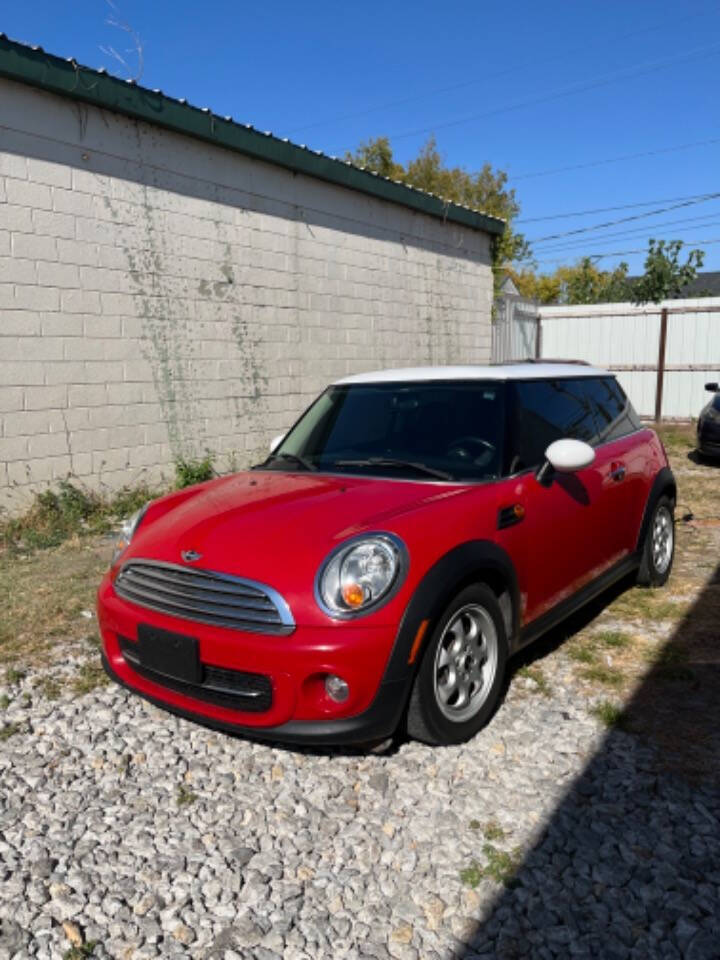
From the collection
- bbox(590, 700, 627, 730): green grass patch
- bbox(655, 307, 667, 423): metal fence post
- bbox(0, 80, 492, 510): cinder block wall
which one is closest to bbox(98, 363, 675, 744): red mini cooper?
bbox(590, 700, 627, 730): green grass patch

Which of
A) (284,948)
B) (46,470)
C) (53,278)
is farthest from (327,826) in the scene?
(53,278)

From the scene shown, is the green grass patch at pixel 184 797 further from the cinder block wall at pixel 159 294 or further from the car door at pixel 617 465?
the cinder block wall at pixel 159 294

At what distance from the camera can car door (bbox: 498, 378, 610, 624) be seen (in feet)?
11.0

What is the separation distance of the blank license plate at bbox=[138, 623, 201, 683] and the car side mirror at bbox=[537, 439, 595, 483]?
181 cm

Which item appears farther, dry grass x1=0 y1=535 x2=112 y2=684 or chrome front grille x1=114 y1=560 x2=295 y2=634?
dry grass x1=0 y1=535 x2=112 y2=684

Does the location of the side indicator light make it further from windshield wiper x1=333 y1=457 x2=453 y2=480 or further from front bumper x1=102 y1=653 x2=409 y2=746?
windshield wiper x1=333 y1=457 x2=453 y2=480

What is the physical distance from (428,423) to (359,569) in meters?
1.31

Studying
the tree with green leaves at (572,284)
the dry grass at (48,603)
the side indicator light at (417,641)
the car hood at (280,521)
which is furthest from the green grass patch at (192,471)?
the tree with green leaves at (572,284)

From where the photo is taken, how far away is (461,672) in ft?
Answer: 9.96

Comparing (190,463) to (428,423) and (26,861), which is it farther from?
(26,861)

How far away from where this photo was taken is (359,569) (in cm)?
268

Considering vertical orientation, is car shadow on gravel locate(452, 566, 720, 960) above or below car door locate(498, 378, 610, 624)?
below

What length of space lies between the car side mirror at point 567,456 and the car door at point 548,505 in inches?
3.9

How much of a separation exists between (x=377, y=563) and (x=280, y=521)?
1.64 ft
